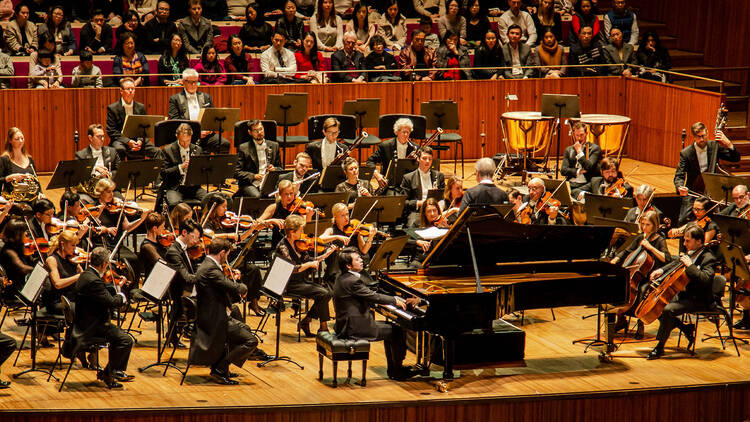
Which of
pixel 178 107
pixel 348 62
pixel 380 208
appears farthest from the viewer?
pixel 348 62

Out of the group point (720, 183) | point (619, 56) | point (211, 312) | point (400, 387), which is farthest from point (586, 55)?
point (211, 312)

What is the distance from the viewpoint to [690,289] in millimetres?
8258

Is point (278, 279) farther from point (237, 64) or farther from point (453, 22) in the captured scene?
point (453, 22)

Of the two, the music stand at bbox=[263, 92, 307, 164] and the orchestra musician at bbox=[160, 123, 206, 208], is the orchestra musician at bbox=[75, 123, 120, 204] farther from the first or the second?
the music stand at bbox=[263, 92, 307, 164]

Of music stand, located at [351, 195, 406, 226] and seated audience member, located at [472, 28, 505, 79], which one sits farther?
seated audience member, located at [472, 28, 505, 79]

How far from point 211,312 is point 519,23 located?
779cm

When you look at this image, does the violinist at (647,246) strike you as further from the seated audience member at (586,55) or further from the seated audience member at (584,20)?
the seated audience member at (584,20)

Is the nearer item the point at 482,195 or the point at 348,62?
the point at 482,195

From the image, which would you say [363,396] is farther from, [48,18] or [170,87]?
[48,18]

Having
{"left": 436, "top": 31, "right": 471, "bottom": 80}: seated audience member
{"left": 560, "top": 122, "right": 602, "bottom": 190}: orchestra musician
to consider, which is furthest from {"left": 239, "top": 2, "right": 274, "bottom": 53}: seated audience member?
{"left": 560, "top": 122, "right": 602, "bottom": 190}: orchestra musician

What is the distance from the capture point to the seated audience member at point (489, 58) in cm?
1357

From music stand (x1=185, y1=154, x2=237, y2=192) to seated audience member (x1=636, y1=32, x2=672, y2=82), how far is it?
613 cm

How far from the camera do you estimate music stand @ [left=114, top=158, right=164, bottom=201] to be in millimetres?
9648

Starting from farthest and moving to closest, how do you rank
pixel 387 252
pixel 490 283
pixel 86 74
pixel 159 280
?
pixel 86 74, pixel 387 252, pixel 490 283, pixel 159 280
